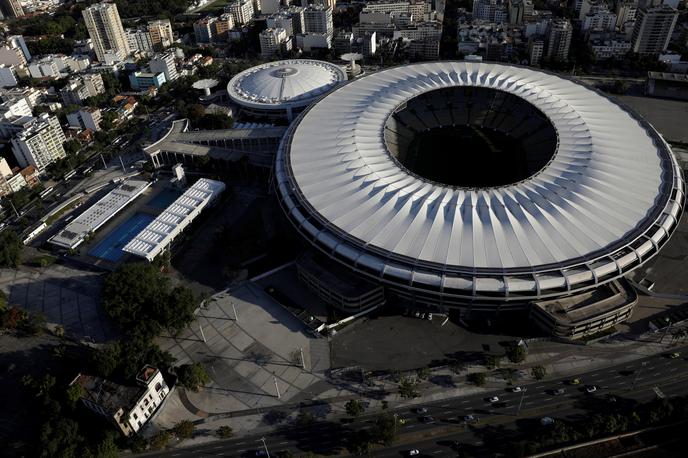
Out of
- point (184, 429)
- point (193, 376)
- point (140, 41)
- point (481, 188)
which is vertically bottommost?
point (184, 429)

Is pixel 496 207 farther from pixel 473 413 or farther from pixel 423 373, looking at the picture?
pixel 473 413

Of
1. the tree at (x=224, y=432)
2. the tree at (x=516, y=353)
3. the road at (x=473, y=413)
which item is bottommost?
the road at (x=473, y=413)

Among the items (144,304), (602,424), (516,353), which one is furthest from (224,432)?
(602,424)

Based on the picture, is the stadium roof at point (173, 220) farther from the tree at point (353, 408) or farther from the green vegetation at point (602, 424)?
the green vegetation at point (602, 424)

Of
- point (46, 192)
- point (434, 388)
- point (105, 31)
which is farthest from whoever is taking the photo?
point (105, 31)

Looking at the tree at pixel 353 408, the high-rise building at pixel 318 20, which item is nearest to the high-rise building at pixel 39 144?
the tree at pixel 353 408

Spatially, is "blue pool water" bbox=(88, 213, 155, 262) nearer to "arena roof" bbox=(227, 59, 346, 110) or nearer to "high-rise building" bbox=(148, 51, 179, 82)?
"arena roof" bbox=(227, 59, 346, 110)

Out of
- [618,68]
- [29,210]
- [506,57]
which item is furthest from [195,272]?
[618,68]
